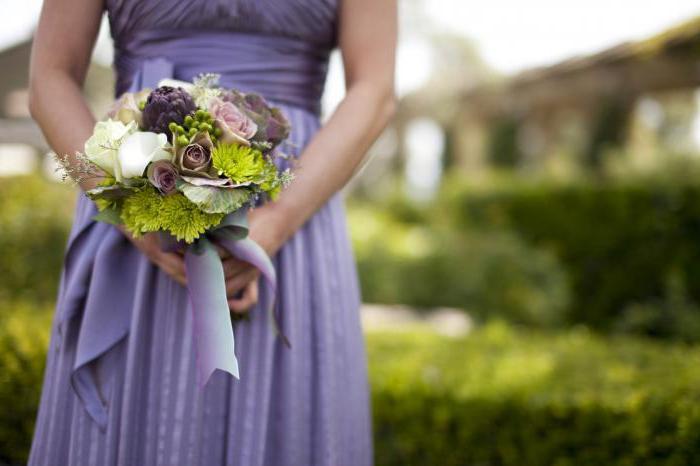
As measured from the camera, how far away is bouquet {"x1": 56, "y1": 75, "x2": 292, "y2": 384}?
1240 millimetres

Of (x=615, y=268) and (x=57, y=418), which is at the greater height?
(x=615, y=268)

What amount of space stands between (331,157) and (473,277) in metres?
5.68

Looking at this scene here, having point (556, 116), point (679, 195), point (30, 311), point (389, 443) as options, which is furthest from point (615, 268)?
point (556, 116)

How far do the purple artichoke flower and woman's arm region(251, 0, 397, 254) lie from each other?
0.28 m

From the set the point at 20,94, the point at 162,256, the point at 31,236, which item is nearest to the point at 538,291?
the point at 31,236

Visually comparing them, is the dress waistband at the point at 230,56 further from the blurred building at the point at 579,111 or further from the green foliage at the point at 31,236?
the blurred building at the point at 579,111

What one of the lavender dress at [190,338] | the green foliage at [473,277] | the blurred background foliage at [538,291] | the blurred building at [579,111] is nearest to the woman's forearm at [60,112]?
the lavender dress at [190,338]

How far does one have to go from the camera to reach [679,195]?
268 inches

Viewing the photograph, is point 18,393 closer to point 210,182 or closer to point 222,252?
point 222,252

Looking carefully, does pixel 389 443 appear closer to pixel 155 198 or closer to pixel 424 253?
pixel 155 198

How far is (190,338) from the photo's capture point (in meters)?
1.46

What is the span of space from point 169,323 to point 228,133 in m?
0.49

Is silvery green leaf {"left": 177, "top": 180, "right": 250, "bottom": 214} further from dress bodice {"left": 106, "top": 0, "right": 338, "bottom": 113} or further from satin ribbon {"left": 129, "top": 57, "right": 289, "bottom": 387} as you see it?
dress bodice {"left": 106, "top": 0, "right": 338, "bottom": 113}

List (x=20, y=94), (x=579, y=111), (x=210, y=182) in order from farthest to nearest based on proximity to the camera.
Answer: (x=20, y=94) < (x=579, y=111) < (x=210, y=182)
